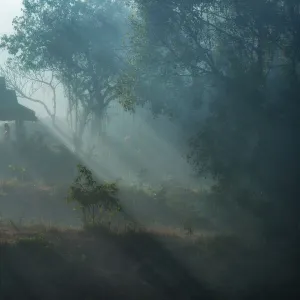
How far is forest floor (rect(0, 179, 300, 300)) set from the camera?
11.2 metres

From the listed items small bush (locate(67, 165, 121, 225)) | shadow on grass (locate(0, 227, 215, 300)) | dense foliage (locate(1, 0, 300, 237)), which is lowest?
shadow on grass (locate(0, 227, 215, 300))

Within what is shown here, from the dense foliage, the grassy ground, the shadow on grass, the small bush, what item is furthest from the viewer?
the dense foliage

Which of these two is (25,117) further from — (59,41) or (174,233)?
(174,233)

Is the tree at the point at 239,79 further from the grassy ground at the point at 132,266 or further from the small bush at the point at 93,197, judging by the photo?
the small bush at the point at 93,197

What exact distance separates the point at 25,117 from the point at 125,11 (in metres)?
9.37

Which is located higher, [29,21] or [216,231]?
[29,21]

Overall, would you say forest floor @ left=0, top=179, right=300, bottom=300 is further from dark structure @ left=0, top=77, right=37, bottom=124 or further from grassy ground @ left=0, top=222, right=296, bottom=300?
dark structure @ left=0, top=77, right=37, bottom=124

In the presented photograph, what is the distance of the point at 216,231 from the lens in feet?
55.3

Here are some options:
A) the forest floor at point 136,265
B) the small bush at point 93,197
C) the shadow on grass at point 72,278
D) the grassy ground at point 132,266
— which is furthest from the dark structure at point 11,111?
the shadow on grass at point 72,278

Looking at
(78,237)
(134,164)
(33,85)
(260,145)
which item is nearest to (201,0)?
(260,145)

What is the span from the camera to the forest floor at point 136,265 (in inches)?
440

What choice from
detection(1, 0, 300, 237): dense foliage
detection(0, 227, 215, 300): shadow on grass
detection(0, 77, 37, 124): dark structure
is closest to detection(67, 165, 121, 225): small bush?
detection(0, 227, 215, 300): shadow on grass

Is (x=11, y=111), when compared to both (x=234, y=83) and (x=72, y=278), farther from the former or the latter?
(x=72, y=278)

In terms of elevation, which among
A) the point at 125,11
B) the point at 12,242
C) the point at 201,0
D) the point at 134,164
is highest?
the point at 125,11
